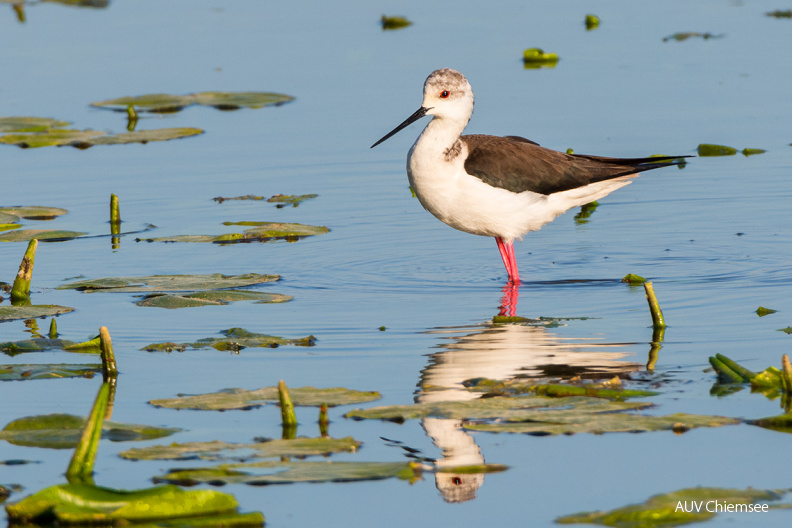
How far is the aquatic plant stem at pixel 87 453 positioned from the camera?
5141 millimetres

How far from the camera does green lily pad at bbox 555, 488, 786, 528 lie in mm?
4828

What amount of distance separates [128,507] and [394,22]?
1594cm

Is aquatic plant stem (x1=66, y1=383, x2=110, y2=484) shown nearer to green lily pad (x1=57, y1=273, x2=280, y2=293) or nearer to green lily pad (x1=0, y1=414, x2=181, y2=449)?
green lily pad (x1=0, y1=414, x2=181, y2=449)

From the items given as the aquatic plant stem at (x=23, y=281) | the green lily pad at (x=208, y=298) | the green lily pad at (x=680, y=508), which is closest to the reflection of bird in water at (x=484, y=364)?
the green lily pad at (x=680, y=508)

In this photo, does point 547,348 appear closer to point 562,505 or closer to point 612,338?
point 612,338

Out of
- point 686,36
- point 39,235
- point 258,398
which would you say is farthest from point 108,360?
point 686,36

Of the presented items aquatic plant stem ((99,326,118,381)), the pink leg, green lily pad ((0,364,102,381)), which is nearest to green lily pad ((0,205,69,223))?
the pink leg

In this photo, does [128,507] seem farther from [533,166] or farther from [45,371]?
[533,166]

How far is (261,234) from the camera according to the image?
35.3ft

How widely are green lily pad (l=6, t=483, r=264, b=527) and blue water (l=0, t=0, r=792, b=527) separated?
0.32 meters

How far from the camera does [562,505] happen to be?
5.15m

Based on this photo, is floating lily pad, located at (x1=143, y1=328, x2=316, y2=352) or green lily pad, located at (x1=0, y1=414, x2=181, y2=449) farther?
floating lily pad, located at (x1=143, y1=328, x2=316, y2=352)

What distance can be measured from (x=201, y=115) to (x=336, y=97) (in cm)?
180

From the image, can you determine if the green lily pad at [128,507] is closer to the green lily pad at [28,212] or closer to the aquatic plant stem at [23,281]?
the aquatic plant stem at [23,281]
